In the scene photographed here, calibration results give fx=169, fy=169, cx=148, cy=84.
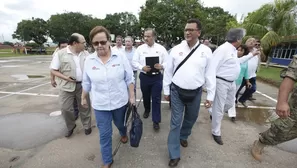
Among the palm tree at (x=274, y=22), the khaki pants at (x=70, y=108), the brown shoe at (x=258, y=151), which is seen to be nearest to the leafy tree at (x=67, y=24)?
the palm tree at (x=274, y=22)

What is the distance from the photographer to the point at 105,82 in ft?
6.95

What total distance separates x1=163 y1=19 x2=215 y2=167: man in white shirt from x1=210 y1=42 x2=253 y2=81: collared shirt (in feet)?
1.59

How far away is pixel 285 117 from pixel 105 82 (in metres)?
2.08

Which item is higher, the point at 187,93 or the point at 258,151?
the point at 187,93

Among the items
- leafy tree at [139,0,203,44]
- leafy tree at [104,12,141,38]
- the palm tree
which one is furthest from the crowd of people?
leafy tree at [104,12,141,38]

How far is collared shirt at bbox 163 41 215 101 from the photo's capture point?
2238mm

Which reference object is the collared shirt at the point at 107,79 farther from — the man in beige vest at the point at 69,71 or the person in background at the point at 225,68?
the person in background at the point at 225,68

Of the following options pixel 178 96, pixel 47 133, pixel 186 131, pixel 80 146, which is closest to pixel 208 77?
pixel 178 96

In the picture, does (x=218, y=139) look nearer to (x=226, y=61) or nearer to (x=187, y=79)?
(x=226, y=61)

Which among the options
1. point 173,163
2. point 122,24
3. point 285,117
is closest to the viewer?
point 285,117

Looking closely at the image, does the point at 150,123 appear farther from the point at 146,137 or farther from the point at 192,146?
the point at 192,146

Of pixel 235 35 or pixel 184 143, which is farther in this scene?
pixel 184 143

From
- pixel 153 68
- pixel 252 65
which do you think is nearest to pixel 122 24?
pixel 252 65

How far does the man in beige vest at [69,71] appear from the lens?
2934 millimetres
